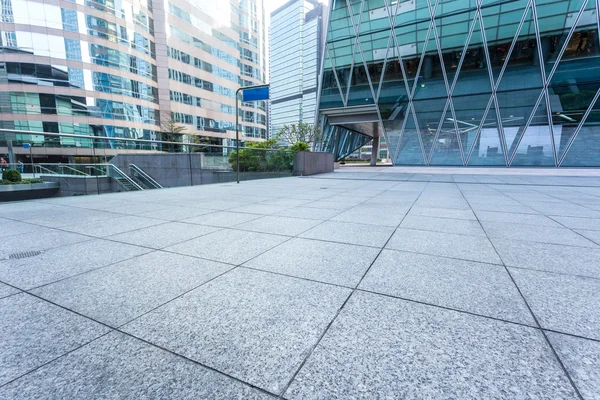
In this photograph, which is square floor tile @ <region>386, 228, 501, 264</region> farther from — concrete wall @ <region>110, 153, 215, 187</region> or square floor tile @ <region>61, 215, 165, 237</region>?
concrete wall @ <region>110, 153, 215, 187</region>

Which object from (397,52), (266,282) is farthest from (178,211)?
(397,52)

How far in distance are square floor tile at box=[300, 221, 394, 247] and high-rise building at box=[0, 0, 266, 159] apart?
4287cm

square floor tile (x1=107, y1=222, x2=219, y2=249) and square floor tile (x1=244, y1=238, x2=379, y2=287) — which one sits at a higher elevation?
square floor tile (x1=107, y1=222, x2=219, y2=249)

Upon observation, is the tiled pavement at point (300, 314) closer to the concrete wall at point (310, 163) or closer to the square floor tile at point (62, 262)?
Answer: the square floor tile at point (62, 262)

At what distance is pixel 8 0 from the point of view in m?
33.2

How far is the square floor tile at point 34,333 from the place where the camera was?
4.84 feet

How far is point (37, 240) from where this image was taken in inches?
146

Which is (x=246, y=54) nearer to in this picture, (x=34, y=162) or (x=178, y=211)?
(x=34, y=162)

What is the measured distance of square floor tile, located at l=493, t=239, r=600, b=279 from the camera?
2.78 meters

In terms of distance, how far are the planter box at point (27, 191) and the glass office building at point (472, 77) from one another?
27.1m

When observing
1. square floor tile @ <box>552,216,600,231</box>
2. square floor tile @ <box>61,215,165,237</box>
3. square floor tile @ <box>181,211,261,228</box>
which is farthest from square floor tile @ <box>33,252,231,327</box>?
square floor tile @ <box>552,216,600,231</box>

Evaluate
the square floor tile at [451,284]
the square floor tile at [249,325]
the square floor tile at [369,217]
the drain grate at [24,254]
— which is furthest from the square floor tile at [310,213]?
the drain grate at [24,254]

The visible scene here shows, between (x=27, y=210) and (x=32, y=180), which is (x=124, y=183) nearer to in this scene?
(x=32, y=180)

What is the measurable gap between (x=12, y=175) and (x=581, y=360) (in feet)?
49.3
